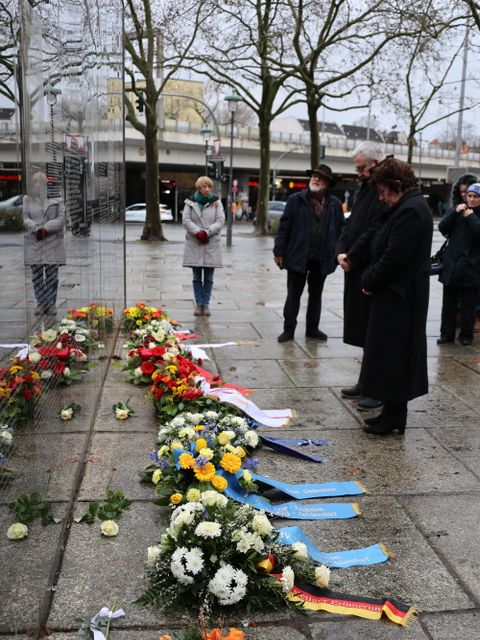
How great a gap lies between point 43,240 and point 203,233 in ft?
19.3

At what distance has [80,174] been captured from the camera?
404 centimetres

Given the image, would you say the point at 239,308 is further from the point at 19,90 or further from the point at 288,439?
the point at 19,90

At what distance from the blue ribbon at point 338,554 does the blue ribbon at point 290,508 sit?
0.27 meters

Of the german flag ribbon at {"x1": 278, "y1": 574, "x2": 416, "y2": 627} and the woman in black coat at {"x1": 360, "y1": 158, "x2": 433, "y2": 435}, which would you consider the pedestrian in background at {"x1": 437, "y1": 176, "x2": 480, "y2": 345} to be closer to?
the woman in black coat at {"x1": 360, "y1": 158, "x2": 433, "y2": 435}

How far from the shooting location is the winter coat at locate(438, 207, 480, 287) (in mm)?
7320

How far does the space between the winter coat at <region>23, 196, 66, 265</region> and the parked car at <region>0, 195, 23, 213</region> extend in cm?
5

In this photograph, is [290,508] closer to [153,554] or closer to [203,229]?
[153,554]

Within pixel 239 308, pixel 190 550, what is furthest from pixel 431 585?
pixel 239 308

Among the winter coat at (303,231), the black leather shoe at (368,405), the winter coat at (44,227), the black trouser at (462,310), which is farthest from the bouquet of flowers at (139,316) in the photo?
the winter coat at (44,227)

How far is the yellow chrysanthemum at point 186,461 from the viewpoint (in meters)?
3.07

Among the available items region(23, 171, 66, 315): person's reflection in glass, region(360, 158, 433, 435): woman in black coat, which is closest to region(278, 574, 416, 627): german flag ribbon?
region(23, 171, 66, 315): person's reflection in glass

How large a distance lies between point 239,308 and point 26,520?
7303 mm

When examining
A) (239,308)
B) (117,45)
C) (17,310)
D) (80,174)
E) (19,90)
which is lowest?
(239,308)

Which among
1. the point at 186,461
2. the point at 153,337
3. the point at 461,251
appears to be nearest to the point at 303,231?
the point at 461,251
